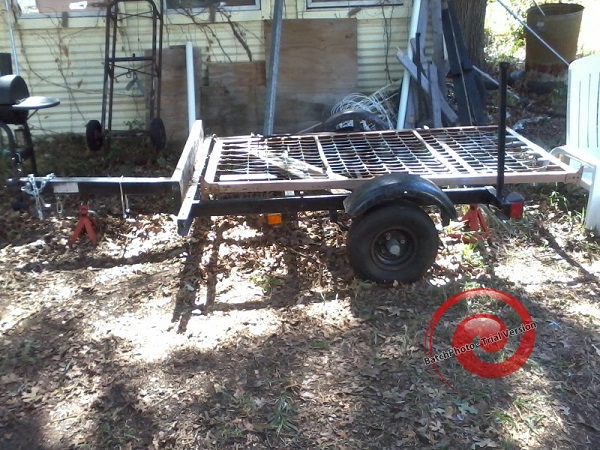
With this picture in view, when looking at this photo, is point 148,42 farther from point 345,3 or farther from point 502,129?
point 502,129

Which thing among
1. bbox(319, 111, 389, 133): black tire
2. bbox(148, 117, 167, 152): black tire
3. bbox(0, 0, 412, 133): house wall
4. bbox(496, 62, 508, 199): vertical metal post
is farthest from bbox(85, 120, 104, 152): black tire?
bbox(496, 62, 508, 199): vertical metal post

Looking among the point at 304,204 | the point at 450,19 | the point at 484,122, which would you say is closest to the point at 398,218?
the point at 304,204

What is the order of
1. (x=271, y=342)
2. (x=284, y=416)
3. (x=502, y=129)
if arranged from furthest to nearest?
(x=502, y=129), (x=271, y=342), (x=284, y=416)

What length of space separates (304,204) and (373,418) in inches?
57.9

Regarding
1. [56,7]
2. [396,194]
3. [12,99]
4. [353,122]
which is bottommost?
[396,194]

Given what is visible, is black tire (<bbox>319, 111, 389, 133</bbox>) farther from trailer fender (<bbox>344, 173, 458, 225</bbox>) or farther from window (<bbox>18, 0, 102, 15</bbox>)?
window (<bbox>18, 0, 102, 15</bbox>)

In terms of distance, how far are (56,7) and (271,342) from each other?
5.39 metres

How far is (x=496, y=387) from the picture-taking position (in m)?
3.12

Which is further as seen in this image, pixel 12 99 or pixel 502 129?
pixel 12 99

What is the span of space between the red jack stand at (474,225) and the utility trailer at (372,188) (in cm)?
43

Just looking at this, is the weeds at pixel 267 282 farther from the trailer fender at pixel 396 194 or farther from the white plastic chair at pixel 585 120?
the white plastic chair at pixel 585 120

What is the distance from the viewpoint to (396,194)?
3707 mm

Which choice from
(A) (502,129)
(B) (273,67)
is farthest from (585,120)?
(B) (273,67)

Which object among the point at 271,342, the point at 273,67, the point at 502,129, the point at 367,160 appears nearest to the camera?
the point at 271,342
